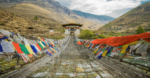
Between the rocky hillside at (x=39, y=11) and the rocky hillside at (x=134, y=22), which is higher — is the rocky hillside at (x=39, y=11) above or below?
above

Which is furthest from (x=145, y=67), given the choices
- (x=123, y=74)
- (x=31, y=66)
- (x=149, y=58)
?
(x=31, y=66)

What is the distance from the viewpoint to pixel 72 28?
121 ft

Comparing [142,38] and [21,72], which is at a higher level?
[142,38]

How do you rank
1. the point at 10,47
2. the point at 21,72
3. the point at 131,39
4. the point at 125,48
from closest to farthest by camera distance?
1. the point at 10,47
2. the point at 21,72
3. the point at 131,39
4. the point at 125,48

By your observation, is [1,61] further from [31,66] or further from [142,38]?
[142,38]

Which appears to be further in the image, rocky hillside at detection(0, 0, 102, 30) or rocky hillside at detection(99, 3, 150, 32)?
rocky hillside at detection(0, 0, 102, 30)

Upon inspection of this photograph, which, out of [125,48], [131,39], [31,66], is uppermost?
[131,39]

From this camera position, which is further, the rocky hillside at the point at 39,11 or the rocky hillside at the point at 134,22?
the rocky hillside at the point at 39,11

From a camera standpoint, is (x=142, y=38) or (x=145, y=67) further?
(x=145, y=67)

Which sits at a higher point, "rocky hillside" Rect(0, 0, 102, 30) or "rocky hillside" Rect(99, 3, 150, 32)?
"rocky hillside" Rect(0, 0, 102, 30)

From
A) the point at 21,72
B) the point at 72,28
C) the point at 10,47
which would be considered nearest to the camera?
the point at 10,47

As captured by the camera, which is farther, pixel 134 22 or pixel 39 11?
pixel 39 11

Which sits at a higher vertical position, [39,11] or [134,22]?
[39,11]

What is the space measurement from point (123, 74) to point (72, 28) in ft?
112
